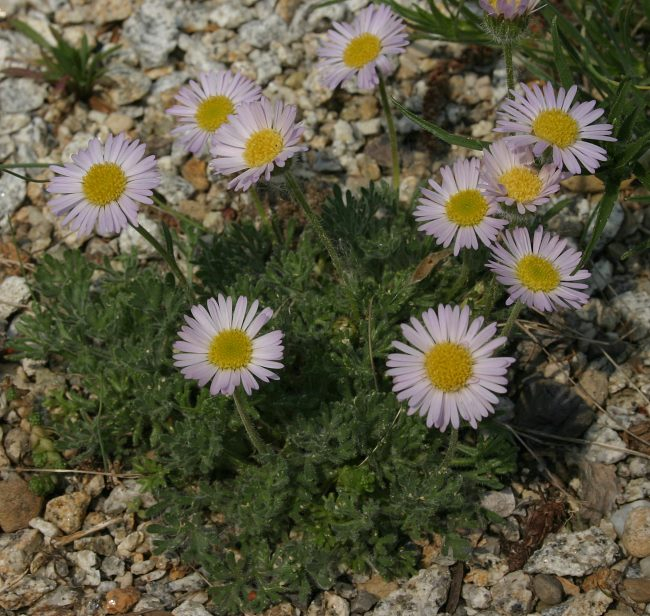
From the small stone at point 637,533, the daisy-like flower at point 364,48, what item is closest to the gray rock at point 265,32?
the daisy-like flower at point 364,48

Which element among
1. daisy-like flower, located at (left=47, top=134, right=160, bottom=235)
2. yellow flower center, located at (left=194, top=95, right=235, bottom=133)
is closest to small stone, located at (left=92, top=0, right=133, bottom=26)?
yellow flower center, located at (left=194, top=95, right=235, bottom=133)

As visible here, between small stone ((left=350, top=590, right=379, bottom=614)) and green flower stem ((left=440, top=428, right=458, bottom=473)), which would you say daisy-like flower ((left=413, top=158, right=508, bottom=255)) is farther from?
small stone ((left=350, top=590, right=379, bottom=614))

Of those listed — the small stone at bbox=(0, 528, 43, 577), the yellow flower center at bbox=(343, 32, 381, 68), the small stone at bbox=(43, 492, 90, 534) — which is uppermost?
the yellow flower center at bbox=(343, 32, 381, 68)

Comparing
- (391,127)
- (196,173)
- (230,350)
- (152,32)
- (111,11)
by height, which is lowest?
(230,350)

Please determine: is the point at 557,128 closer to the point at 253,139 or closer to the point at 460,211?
the point at 460,211

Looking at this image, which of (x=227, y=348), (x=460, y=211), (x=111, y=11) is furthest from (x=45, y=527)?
(x=111, y=11)

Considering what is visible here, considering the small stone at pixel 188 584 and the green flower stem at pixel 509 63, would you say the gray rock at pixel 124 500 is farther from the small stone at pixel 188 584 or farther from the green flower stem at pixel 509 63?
the green flower stem at pixel 509 63
